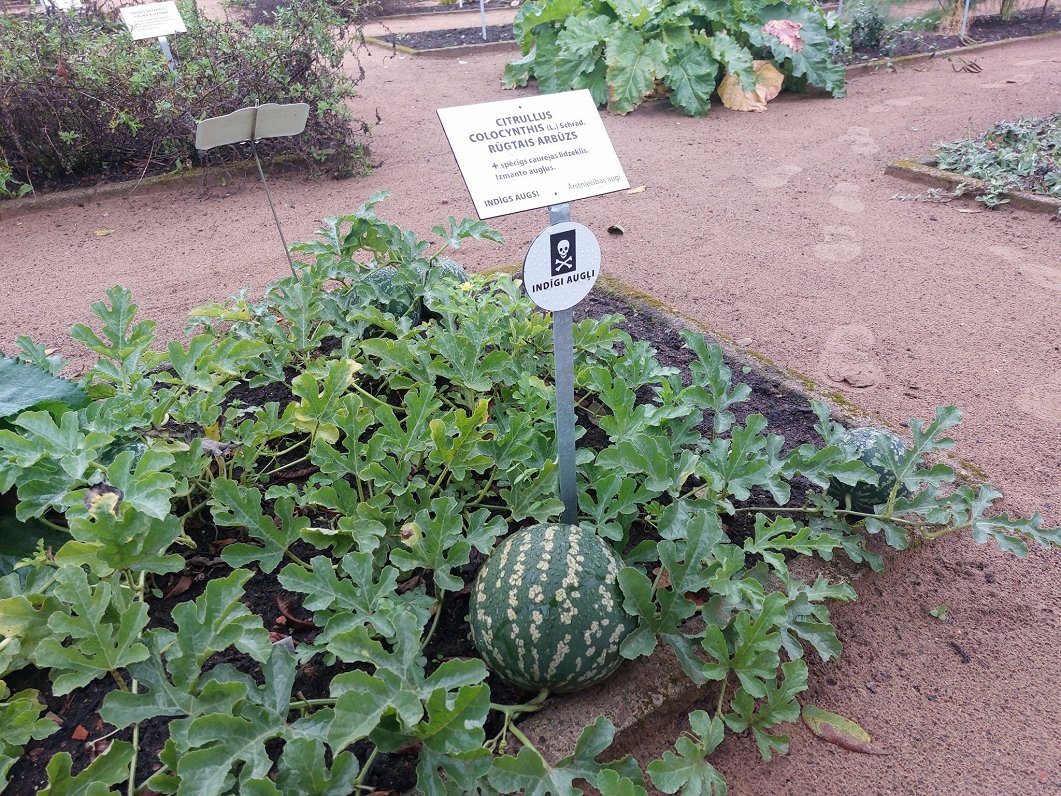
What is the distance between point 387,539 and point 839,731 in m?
1.32

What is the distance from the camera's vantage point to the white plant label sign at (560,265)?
68.8 inches

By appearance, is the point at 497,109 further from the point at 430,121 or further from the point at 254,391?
the point at 430,121

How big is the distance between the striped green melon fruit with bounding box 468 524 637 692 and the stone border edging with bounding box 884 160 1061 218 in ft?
16.2

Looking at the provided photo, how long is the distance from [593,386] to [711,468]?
532 mm

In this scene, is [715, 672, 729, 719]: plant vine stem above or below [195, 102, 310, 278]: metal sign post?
below

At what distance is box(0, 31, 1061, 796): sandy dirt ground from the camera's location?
2.00 metres

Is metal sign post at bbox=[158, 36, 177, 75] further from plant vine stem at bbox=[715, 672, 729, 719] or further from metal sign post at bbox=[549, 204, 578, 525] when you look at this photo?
plant vine stem at bbox=[715, 672, 729, 719]

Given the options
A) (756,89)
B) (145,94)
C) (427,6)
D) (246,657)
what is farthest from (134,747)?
(427,6)

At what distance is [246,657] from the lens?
6.18ft

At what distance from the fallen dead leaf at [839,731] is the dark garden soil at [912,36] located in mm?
9772

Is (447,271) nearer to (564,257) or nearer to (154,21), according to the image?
(564,257)

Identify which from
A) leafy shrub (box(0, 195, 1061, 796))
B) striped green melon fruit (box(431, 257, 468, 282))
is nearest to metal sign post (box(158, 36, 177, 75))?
striped green melon fruit (box(431, 257, 468, 282))

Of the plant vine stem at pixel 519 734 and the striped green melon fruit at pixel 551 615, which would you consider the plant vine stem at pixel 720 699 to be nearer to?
the striped green melon fruit at pixel 551 615

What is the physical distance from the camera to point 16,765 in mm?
1660
